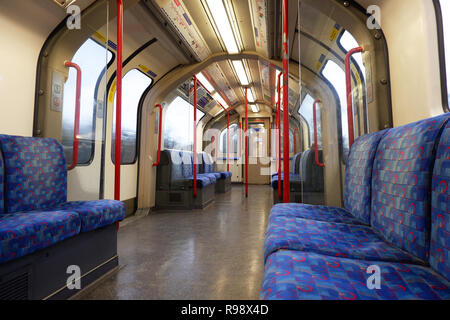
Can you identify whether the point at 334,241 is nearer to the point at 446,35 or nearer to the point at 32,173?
the point at 446,35

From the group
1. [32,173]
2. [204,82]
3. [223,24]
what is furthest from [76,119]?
[204,82]

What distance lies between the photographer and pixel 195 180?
465cm

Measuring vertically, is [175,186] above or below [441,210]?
below

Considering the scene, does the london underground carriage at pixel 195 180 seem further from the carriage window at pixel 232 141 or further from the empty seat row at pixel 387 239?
the carriage window at pixel 232 141

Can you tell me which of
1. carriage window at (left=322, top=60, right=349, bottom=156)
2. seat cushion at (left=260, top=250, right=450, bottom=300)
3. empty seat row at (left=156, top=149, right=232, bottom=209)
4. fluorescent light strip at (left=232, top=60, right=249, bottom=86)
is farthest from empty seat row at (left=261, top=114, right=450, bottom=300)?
fluorescent light strip at (left=232, top=60, right=249, bottom=86)

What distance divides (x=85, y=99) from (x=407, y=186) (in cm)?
317

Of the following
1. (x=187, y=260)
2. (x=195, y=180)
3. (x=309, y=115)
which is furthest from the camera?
(x=195, y=180)

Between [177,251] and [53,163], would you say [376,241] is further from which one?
[53,163]

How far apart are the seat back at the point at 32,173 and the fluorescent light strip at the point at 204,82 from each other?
4.35 metres

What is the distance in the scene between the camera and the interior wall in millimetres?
1449

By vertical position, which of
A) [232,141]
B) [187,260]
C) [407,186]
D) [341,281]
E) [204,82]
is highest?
[204,82]

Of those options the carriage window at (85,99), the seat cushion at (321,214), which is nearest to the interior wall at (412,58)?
the seat cushion at (321,214)

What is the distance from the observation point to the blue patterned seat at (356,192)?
4.68 ft

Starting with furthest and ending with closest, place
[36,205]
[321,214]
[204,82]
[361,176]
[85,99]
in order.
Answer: [204,82] → [85,99] → [36,205] → [321,214] → [361,176]
